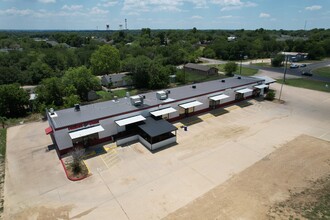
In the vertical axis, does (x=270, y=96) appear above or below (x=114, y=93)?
above

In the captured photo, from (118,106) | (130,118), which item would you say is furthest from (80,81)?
(130,118)

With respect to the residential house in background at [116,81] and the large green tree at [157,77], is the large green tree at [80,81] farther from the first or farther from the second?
the large green tree at [157,77]

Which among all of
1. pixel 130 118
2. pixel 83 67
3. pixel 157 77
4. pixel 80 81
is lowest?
pixel 130 118

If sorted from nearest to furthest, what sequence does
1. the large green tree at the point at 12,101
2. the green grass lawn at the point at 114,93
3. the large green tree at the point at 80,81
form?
1. the large green tree at the point at 12,101
2. the large green tree at the point at 80,81
3. the green grass lawn at the point at 114,93

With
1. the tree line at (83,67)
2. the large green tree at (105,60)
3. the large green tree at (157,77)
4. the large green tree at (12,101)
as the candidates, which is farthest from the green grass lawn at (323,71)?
the large green tree at (12,101)

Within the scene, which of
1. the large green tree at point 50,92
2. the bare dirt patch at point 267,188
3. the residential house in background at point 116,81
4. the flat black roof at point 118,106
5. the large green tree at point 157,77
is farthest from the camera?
the residential house in background at point 116,81

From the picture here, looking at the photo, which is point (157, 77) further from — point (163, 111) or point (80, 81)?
point (163, 111)

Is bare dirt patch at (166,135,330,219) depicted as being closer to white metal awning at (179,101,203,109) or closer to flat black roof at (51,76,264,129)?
white metal awning at (179,101,203,109)
